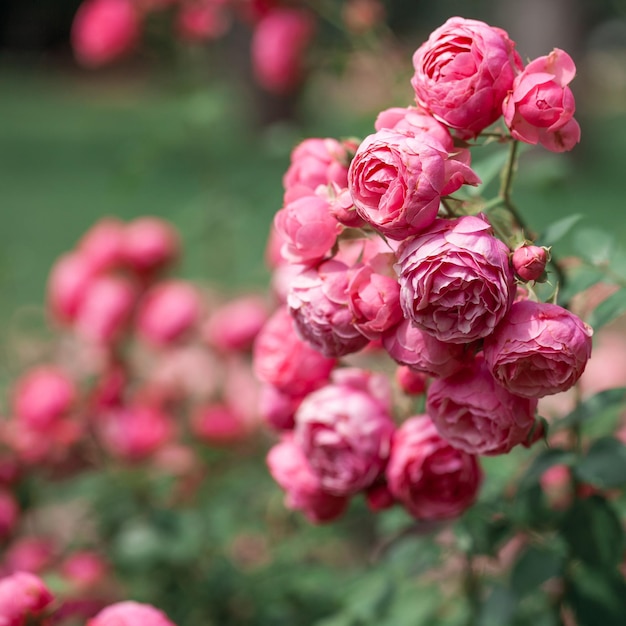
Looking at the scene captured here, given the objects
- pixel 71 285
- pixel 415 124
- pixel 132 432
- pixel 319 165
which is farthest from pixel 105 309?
pixel 415 124

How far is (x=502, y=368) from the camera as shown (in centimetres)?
69

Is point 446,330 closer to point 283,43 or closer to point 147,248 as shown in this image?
point 147,248

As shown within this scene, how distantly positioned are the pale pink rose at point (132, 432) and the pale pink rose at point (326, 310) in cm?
91

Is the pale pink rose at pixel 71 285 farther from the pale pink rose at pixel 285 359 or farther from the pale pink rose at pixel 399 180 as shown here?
the pale pink rose at pixel 399 180

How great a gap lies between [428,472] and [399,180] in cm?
31

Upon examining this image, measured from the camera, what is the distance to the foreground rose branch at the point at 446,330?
26.5 inches

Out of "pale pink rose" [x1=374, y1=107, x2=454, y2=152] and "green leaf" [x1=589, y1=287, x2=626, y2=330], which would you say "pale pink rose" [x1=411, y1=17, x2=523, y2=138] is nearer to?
"pale pink rose" [x1=374, y1=107, x2=454, y2=152]

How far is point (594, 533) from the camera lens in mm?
902

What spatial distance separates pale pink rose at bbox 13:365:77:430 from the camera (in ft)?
5.08

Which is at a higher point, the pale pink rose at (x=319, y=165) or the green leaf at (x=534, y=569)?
the pale pink rose at (x=319, y=165)

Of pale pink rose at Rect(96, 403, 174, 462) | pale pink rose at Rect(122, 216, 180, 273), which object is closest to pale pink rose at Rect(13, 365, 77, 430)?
pale pink rose at Rect(96, 403, 174, 462)

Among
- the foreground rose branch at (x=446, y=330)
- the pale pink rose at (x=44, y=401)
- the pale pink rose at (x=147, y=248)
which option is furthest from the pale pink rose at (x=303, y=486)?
the pale pink rose at (x=147, y=248)

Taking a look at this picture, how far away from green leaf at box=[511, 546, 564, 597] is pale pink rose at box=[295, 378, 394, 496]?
18cm

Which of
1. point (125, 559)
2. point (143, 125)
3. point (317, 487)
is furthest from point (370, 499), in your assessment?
point (143, 125)
